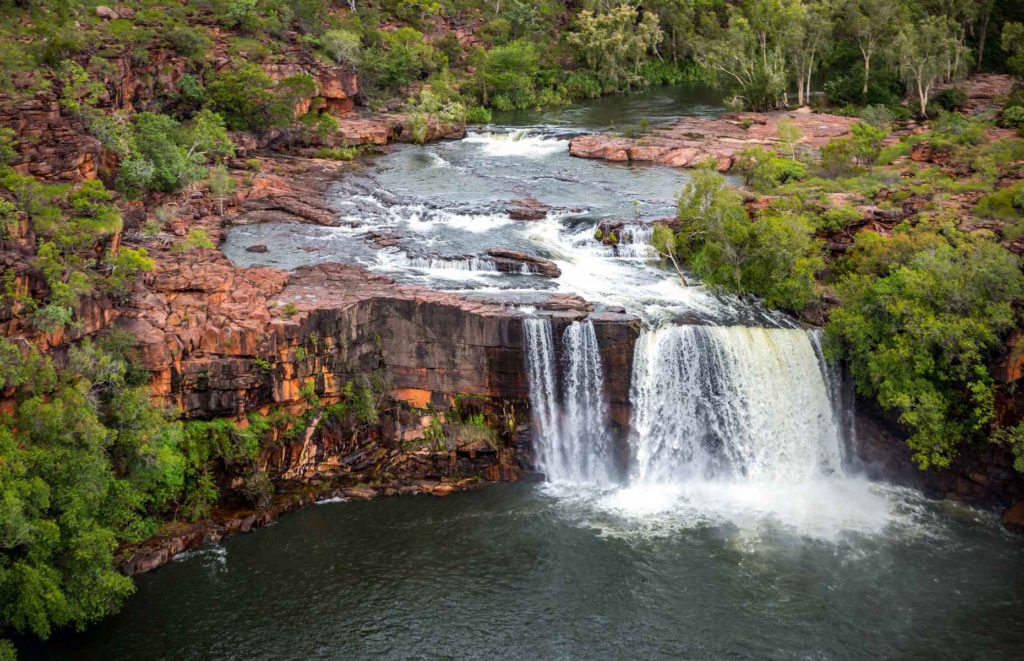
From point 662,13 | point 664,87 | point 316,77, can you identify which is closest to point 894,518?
point 316,77

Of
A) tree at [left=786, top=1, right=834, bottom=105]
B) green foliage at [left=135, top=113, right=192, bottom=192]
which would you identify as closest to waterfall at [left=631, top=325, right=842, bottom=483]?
green foliage at [left=135, top=113, right=192, bottom=192]

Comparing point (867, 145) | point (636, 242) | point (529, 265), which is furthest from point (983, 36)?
point (529, 265)

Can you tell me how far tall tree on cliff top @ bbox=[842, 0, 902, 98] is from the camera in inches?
2525

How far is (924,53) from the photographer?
59531 mm

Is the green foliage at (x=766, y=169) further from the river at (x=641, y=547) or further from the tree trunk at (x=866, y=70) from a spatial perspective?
the tree trunk at (x=866, y=70)

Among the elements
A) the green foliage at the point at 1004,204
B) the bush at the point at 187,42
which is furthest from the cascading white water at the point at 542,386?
the bush at the point at 187,42

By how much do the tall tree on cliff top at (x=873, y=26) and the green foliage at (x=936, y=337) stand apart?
1511 inches

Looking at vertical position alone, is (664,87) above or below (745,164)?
above

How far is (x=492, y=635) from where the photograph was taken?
Result: 23422 mm

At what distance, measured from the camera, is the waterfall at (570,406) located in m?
31.0

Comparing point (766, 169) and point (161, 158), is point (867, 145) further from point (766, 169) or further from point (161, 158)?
point (161, 158)

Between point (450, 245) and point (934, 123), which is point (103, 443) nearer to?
point (450, 245)

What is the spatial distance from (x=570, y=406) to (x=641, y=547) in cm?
619

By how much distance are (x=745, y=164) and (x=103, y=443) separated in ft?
112
